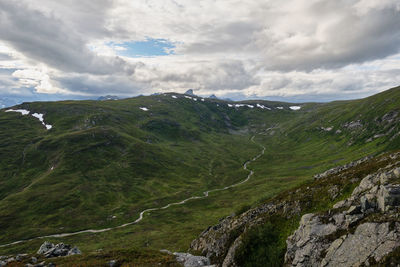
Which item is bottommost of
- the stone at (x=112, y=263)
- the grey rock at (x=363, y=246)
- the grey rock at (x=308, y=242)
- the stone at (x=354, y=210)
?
the stone at (x=112, y=263)

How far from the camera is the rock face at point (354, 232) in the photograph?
1819 centimetres

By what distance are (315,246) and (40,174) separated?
22103cm

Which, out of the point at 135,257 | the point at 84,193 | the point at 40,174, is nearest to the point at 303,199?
the point at 135,257

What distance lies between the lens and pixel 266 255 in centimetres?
2803

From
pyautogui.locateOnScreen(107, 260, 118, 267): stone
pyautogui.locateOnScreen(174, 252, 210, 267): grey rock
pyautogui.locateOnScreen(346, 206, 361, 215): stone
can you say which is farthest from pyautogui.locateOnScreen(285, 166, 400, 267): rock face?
pyautogui.locateOnScreen(107, 260, 118, 267): stone

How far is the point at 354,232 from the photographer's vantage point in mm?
20812

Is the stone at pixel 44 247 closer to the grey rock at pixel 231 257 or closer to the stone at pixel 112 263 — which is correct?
the stone at pixel 112 263

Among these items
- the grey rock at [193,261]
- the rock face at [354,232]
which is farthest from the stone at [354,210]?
the grey rock at [193,261]

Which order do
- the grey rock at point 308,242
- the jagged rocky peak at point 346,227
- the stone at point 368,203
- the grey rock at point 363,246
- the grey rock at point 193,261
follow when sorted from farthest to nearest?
the grey rock at point 193,261
the grey rock at point 308,242
the stone at point 368,203
the jagged rocky peak at point 346,227
the grey rock at point 363,246

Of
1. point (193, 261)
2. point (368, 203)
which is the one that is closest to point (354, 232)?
point (368, 203)

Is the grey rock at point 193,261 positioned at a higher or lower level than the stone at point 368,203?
lower

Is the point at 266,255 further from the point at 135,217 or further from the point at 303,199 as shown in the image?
the point at 135,217

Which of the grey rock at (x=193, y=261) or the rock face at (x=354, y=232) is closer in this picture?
the rock face at (x=354, y=232)

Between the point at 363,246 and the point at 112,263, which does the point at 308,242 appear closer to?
the point at 363,246
